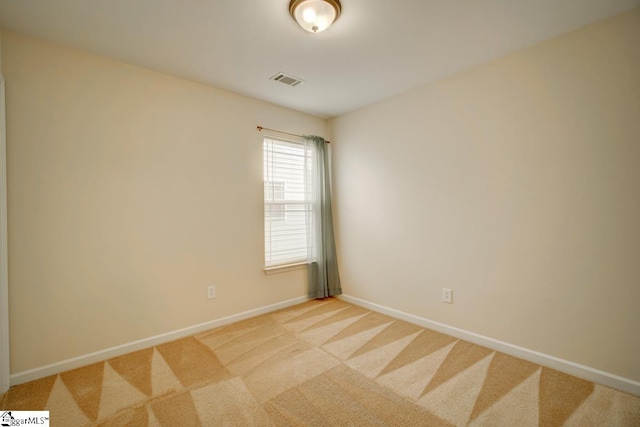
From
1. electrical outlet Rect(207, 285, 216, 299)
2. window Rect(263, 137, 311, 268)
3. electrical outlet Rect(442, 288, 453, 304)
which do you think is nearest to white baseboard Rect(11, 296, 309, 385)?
electrical outlet Rect(207, 285, 216, 299)

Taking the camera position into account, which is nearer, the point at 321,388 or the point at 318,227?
the point at 321,388

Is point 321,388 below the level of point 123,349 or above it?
below

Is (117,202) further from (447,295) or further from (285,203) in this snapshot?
(447,295)

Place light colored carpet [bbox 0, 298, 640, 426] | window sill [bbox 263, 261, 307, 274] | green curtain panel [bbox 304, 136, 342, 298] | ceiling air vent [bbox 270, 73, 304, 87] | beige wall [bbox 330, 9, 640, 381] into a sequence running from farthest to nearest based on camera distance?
green curtain panel [bbox 304, 136, 342, 298]
window sill [bbox 263, 261, 307, 274]
ceiling air vent [bbox 270, 73, 304, 87]
beige wall [bbox 330, 9, 640, 381]
light colored carpet [bbox 0, 298, 640, 426]

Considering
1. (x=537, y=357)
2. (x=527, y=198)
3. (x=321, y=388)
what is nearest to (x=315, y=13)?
(x=527, y=198)

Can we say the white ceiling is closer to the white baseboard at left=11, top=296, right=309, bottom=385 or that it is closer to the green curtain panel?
the green curtain panel

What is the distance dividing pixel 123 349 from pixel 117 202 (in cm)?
121

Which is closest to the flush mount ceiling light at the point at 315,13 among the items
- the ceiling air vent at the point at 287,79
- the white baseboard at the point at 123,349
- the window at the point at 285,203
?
the ceiling air vent at the point at 287,79

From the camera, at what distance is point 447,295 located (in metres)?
2.80

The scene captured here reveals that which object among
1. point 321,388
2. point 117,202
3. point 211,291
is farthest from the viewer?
point 211,291

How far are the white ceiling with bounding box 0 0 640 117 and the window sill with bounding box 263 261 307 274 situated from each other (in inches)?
78.4

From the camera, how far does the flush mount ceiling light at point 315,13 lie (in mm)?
1740

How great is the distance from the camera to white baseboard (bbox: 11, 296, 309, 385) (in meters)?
2.06

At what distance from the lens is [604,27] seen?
196cm
